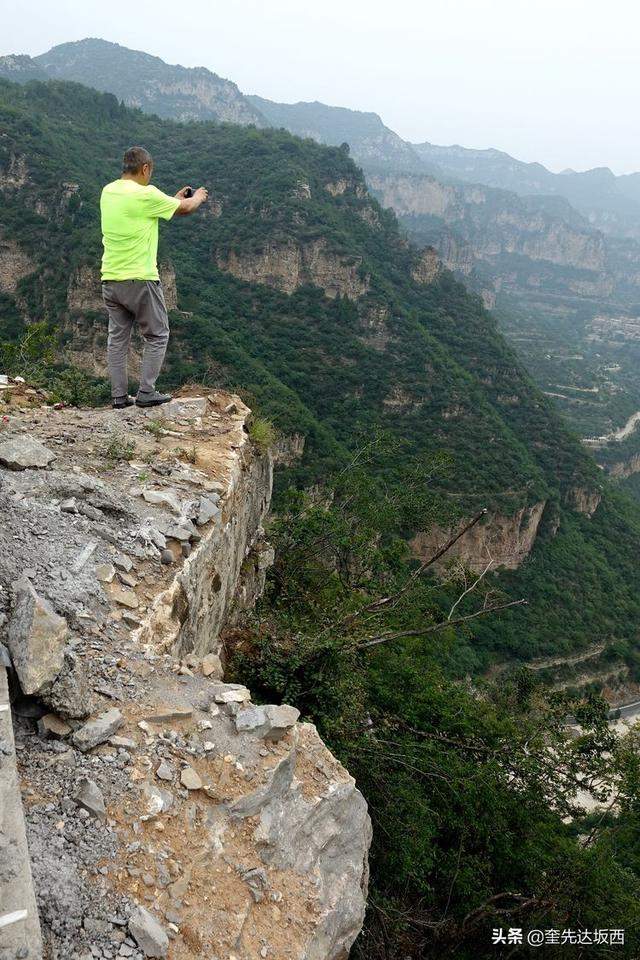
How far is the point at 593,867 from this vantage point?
7203 millimetres


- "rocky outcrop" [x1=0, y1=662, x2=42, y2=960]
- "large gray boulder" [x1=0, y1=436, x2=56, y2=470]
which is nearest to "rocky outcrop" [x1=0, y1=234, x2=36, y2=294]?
"large gray boulder" [x1=0, y1=436, x2=56, y2=470]

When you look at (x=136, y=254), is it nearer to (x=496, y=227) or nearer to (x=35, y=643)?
(x=35, y=643)

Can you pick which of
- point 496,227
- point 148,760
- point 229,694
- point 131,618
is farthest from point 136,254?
point 496,227

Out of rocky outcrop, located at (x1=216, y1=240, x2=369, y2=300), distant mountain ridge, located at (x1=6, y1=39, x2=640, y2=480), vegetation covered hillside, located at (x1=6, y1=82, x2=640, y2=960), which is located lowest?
vegetation covered hillside, located at (x1=6, y1=82, x2=640, y2=960)

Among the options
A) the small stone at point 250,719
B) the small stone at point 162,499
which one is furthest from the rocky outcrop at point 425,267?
the small stone at point 250,719

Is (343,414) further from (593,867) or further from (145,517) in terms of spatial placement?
(145,517)

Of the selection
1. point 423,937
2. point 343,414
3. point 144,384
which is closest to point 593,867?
point 423,937

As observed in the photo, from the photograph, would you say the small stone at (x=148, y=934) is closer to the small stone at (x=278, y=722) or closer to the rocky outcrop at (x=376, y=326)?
the small stone at (x=278, y=722)

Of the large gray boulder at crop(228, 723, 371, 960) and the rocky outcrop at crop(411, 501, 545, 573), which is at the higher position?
the large gray boulder at crop(228, 723, 371, 960)

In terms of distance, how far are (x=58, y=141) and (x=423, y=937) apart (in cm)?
5708

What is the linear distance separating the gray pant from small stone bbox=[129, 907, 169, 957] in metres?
3.95

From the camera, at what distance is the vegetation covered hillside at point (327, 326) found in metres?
34.3

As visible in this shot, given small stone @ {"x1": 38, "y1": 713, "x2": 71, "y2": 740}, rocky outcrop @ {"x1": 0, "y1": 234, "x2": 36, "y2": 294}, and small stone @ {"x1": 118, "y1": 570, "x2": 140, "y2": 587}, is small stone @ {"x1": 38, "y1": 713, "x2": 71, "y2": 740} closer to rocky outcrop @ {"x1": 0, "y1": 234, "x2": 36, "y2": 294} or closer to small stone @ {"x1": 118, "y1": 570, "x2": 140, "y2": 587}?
small stone @ {"x1": 118, "y1": 570, "x2": 140, "y2": 587}

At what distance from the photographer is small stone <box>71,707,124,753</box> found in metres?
2.50
